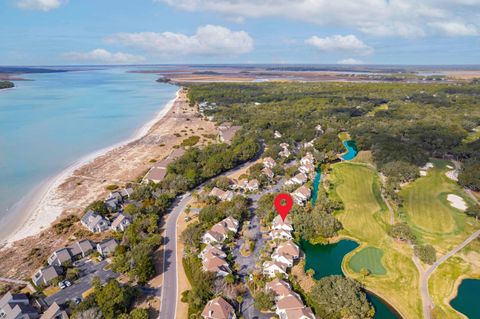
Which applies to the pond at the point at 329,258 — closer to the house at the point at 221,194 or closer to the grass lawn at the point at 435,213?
the grass lawn at the point at 435,213

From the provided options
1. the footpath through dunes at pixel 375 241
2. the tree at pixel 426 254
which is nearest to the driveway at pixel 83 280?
the footpath through dunes at pixel 375 241

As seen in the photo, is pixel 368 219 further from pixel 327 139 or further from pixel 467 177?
pixel 327 139

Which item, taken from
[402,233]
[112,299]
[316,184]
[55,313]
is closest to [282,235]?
[402,233]

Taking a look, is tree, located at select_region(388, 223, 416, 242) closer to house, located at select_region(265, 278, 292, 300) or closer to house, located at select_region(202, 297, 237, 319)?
house, located at select_region(265, 278, 292, 300)

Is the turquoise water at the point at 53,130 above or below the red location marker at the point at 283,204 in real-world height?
above

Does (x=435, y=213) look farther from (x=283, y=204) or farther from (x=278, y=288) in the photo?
(x=278, y=288)

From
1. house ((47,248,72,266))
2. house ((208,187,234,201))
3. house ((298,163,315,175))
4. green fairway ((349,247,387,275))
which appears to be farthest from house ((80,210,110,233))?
house ((298,163,315,175))

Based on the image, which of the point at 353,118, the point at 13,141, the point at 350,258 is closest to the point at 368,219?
the point at 350,258
